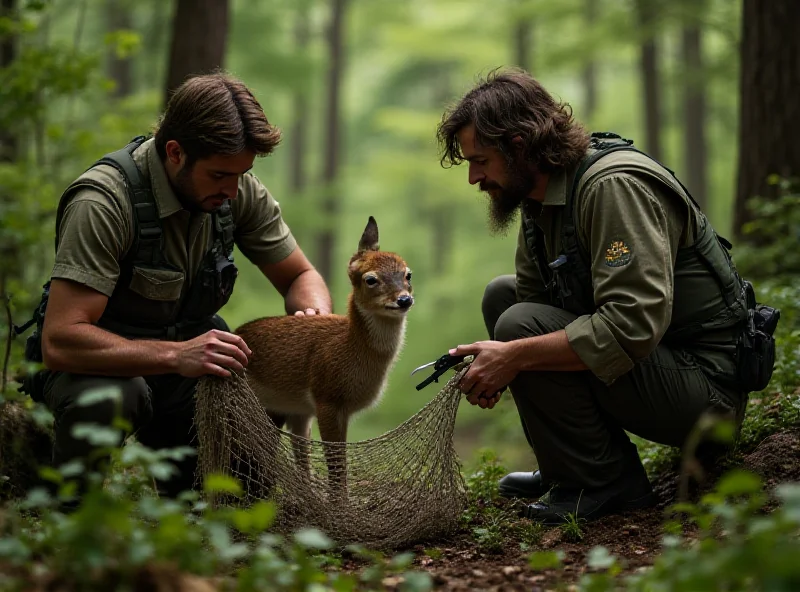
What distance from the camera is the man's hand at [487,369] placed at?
4.48 m

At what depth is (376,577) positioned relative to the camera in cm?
300

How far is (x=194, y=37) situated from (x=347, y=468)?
6.14 meters

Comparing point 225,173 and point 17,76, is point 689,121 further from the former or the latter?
point 225,173

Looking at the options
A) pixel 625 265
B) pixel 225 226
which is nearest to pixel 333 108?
pixel 225 226

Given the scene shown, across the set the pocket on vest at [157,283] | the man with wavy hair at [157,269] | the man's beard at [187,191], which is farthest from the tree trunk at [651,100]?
the pocket on vest at [157,283]

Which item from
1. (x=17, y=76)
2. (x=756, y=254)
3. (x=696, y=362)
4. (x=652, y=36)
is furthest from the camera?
(x=652, y=36)

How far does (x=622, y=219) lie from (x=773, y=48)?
4785 millimetres

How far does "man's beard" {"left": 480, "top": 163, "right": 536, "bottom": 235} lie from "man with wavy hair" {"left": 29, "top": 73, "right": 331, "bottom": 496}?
1348 mm

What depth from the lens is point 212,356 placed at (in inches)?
174

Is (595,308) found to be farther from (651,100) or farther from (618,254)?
(651,100)

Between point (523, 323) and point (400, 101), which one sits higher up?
point (400, 101)

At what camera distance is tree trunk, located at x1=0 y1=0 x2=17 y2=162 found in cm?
998

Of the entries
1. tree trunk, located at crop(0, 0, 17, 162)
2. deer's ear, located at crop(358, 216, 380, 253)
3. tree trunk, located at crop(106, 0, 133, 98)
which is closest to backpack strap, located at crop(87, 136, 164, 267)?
deer's ear, located at crop(358, 216, 380, 253)

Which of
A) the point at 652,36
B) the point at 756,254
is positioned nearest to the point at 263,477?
the point at 756,254
